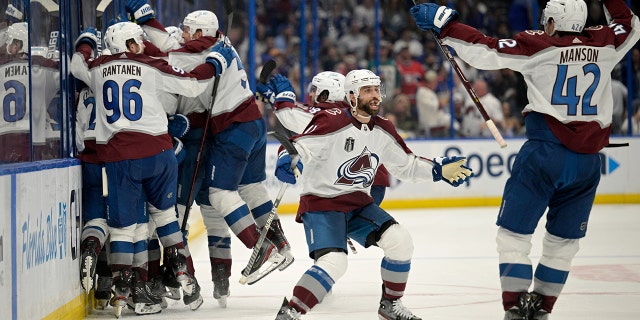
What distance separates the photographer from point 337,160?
469 centimetres

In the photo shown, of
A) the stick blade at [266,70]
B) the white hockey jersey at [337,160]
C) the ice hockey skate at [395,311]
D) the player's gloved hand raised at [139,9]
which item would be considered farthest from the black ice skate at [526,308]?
the player's gloved hand raised at [139,9]

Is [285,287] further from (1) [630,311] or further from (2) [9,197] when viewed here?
(2) [9,197]

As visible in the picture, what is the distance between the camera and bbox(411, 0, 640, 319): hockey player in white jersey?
4508 mm

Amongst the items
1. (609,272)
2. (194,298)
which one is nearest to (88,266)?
(194,298)

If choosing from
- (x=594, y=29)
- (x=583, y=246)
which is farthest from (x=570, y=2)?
(x=583, y=246)

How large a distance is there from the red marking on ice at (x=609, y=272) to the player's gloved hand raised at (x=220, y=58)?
252cm

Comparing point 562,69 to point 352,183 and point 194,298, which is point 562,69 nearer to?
point 352,183

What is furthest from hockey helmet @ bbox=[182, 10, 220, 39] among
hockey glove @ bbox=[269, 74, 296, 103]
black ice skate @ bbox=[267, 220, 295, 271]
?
black ice skate @ bbox=[267, 220, 295, 271]

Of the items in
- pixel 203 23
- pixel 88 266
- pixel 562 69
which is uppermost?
pixel 203 23

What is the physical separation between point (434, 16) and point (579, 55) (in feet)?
2.08

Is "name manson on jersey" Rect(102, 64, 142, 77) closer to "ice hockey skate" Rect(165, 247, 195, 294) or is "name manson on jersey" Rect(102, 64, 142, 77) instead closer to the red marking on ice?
"ice hockey skate" Rect(165, 247, 195, 294)

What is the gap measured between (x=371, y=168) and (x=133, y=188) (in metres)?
1.23

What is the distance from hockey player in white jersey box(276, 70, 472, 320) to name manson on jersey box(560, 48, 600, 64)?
654 mm

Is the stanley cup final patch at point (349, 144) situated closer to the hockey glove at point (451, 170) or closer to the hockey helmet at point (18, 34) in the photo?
the hockey glove at point (451, 170)
